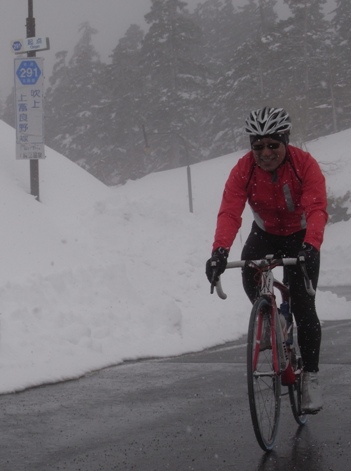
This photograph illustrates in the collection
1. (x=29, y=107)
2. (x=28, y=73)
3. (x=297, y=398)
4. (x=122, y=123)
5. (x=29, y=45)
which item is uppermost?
(x=122, y=123)

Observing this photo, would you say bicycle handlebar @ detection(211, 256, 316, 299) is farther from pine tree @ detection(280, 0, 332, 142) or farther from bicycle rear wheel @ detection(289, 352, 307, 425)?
pine tree @ detection(280, 0, 332, 142)

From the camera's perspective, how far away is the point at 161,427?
5316 millimetres

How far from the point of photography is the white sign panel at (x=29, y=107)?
1587 centimetres

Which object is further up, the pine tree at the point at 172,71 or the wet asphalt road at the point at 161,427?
the pine tree at the point at 172,71

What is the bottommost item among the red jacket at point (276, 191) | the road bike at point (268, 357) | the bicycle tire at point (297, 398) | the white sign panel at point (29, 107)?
the bicycle tire at point (297, 398)

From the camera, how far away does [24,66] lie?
1598 centimetres

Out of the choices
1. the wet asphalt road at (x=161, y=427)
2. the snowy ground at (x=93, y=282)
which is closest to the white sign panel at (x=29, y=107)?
the snowy ground at (x=93, y=282)

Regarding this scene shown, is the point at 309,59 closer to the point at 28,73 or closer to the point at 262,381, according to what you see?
the point at 28,73

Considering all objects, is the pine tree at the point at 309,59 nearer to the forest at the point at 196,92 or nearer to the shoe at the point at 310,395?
the forest at the point at 196,92

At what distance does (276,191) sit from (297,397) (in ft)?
4.48

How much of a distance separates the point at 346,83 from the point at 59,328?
56620mm

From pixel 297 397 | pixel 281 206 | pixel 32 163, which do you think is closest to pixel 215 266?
pixel 281 206

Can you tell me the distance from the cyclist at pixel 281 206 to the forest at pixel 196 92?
5081cm

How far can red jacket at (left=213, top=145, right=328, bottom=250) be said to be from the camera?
5066 millimetres
